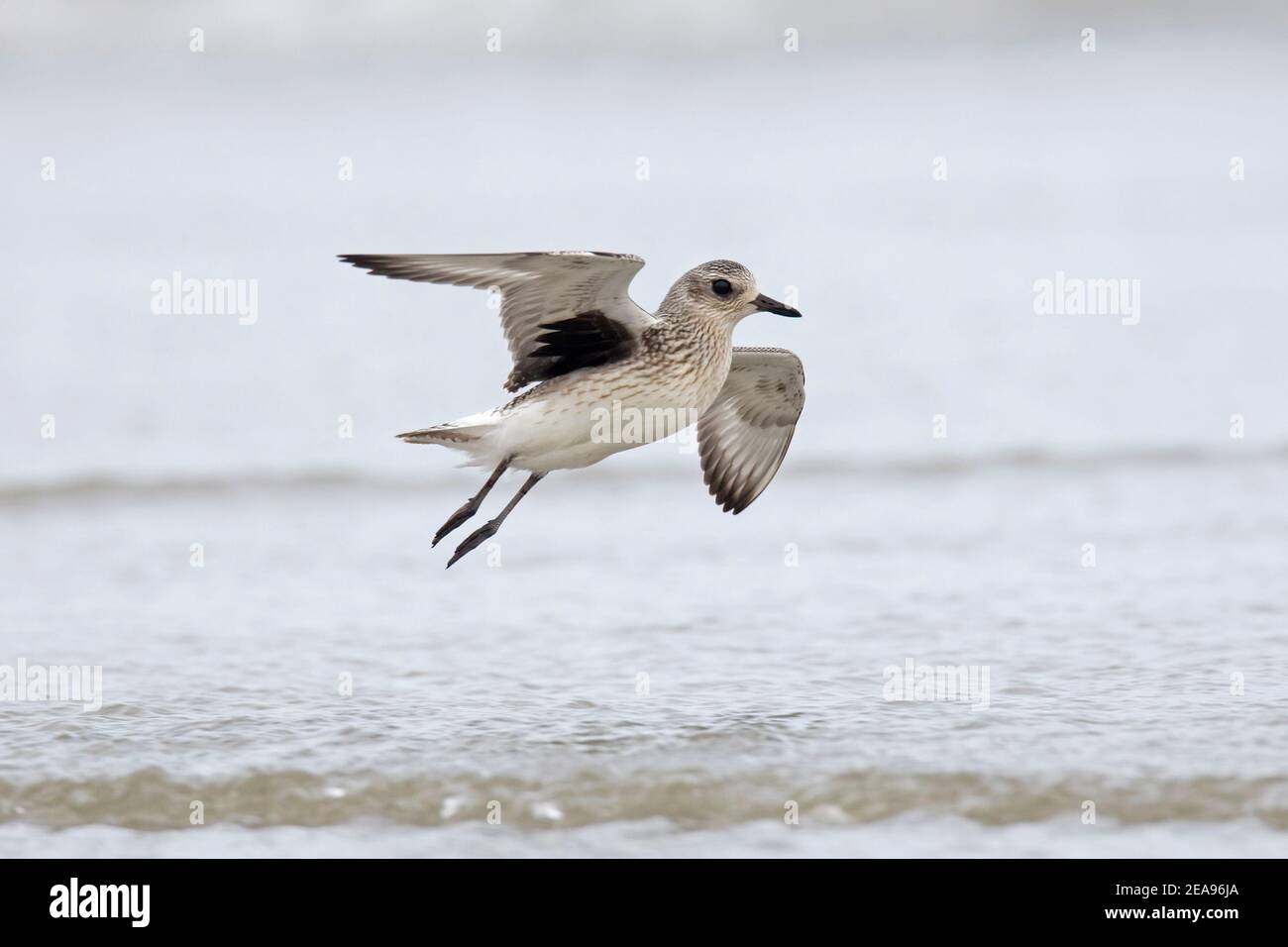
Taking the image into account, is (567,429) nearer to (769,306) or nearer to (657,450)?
(769,306)

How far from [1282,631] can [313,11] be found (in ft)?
71.2

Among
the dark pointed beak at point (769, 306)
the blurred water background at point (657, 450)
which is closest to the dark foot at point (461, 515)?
the blurred water background at point (657, 450)

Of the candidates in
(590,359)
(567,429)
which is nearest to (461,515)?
(567,429)

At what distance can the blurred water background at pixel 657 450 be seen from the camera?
6.67m

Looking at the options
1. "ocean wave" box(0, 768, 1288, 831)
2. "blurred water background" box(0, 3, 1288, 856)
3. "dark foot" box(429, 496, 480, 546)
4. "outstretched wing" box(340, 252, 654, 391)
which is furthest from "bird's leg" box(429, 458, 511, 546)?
"ocean wave" box(0, 768, 1288, 831)

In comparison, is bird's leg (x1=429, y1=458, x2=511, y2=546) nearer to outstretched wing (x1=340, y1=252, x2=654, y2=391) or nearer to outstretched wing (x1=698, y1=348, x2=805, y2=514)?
outstretched wing (x1=340, y1=252, x2=654, y2=391)

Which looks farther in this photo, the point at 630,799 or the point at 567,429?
the point at 567,429

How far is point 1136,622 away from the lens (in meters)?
8.69

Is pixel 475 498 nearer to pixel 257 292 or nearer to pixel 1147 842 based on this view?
pixel 1147 842

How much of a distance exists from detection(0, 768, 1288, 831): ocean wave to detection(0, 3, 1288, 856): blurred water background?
0.02m

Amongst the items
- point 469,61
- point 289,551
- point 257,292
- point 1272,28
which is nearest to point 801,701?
point 289,551

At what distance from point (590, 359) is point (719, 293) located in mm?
653

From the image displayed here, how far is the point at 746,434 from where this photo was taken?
8.94 m

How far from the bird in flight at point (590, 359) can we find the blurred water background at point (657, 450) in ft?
3.73
